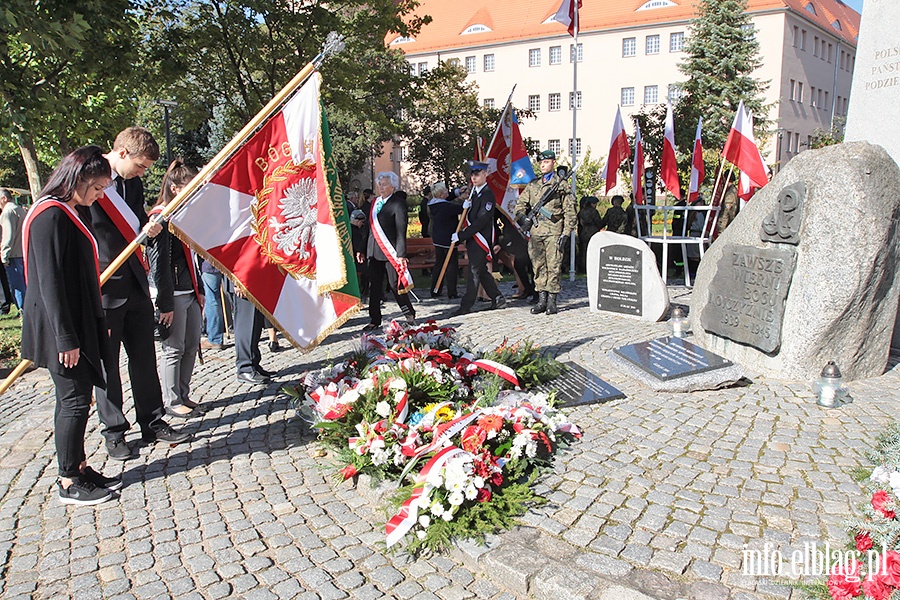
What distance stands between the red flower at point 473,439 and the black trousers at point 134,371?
223 centimetres

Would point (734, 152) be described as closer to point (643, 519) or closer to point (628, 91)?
point (643, 519)

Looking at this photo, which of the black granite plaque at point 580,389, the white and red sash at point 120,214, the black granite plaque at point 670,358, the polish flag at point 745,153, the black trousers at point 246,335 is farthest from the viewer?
the polish flag at point 745,153

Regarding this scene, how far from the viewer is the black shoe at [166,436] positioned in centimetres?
480

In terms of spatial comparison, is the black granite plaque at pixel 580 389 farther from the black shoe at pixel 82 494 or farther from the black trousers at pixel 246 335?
the black shoe at pixel 82 494

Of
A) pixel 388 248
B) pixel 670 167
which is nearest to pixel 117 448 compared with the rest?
pixel 388 248

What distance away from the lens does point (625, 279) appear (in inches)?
336

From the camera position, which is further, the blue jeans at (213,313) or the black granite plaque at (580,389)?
the blue jeans at (213,313)

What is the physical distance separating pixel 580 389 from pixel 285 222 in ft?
8.71

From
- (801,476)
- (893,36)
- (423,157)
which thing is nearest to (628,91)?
(423,157)

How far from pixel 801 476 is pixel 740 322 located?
2298 millimetres

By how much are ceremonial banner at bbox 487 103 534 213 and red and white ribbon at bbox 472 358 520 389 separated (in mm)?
5839

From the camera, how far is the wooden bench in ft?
38.3

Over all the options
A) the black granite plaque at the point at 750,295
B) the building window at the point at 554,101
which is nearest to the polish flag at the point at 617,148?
the black granite plaque at the point at 750,295

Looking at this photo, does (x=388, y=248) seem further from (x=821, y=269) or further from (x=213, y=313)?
(x=821, y=269)
